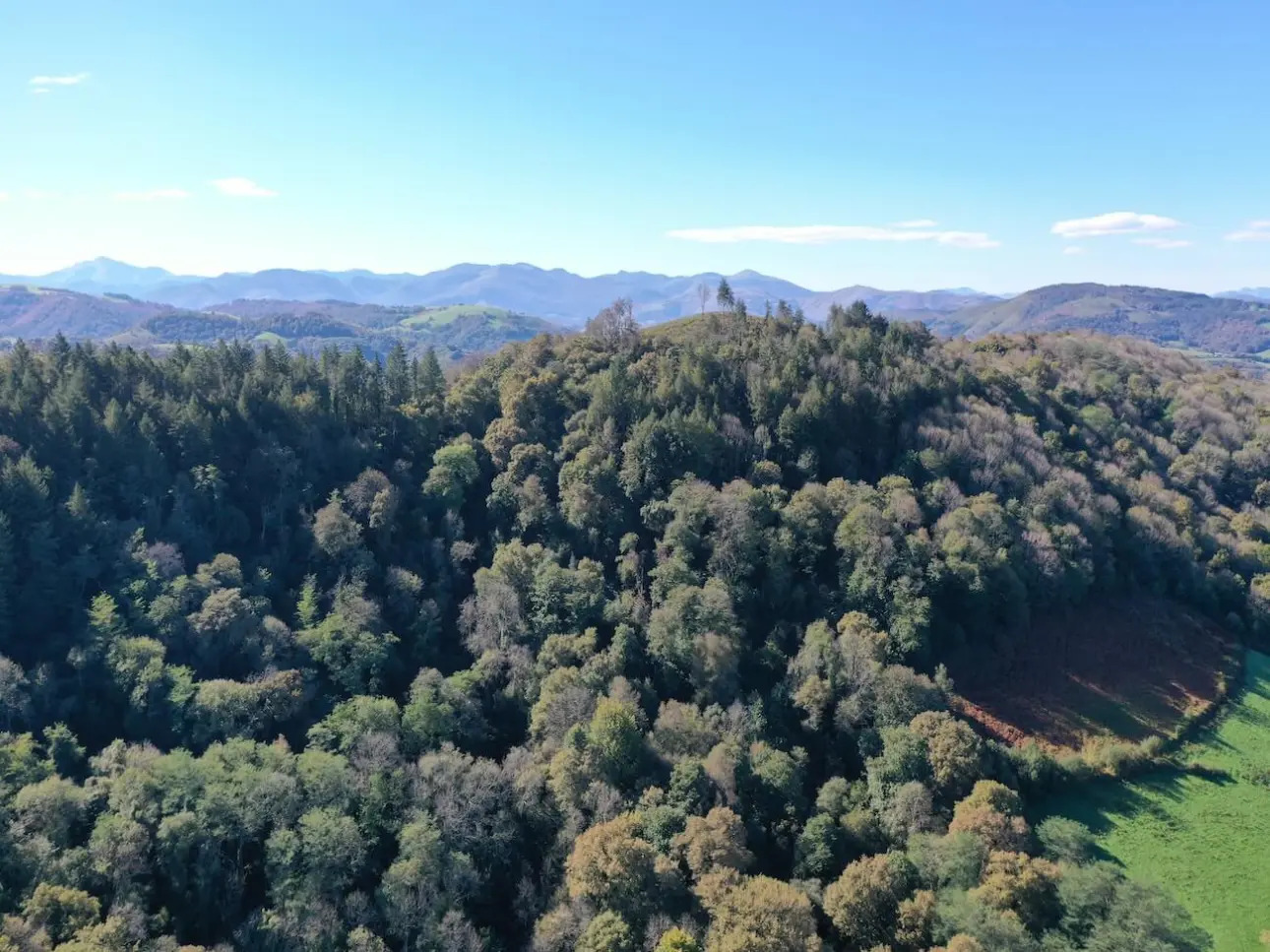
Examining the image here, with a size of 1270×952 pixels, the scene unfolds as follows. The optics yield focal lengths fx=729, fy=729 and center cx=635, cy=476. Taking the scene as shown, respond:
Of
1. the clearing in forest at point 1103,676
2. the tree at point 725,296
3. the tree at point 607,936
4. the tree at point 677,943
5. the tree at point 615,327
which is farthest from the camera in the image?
the tree at point 725,296

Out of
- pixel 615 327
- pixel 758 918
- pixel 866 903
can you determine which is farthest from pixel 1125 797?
pixel 615 327

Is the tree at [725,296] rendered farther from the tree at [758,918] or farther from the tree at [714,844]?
the tree at [758,918]

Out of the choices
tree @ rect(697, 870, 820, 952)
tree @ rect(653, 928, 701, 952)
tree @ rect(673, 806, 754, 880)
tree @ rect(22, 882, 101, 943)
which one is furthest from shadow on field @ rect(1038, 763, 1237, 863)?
tree @ rect(22, 882, 101, 943)

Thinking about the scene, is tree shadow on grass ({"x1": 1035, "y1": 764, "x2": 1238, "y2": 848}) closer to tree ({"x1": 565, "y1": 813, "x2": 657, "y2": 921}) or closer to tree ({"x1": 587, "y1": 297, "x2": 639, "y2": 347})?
tree ({"x1": 565, "y1": 813, "x2": 657, "y2": 921})

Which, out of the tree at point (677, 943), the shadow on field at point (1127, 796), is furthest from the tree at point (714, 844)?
the shadow on field at point (1127, 796)

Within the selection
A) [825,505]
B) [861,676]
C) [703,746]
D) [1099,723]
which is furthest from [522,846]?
[1099,723]

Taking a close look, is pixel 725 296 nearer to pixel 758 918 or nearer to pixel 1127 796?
pixel 1127 796

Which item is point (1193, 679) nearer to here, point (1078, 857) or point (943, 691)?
point (943, 691)
